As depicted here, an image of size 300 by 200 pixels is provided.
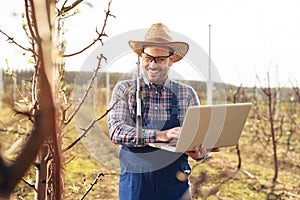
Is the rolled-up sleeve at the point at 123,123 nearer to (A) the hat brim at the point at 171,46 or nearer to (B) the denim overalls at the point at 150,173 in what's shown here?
(B) the denim overalls at the point at 150,173

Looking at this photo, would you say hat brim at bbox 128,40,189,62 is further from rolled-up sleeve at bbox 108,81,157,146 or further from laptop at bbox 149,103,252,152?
laptop at bbox 149,103,252,152

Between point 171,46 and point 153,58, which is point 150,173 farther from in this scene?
point 171,46

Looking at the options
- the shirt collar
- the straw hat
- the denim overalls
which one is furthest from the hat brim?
the denim overalls

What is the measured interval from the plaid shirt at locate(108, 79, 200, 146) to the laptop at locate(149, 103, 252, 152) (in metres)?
0.13

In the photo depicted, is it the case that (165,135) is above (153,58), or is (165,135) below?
below

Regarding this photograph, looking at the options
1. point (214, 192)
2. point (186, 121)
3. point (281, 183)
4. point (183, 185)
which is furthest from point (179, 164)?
point (281, 183)

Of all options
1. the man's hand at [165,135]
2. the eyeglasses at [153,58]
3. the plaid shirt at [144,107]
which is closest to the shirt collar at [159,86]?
the plaid shirt at [144,107]

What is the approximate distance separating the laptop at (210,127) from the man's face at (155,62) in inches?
15.2

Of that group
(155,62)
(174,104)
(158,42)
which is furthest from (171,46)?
(174,104)

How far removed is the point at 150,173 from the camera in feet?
7.09

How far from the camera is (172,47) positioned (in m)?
2.33

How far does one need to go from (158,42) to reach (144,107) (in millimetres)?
365

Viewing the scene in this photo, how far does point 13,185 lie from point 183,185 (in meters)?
1.89

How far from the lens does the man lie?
6.98 feet
